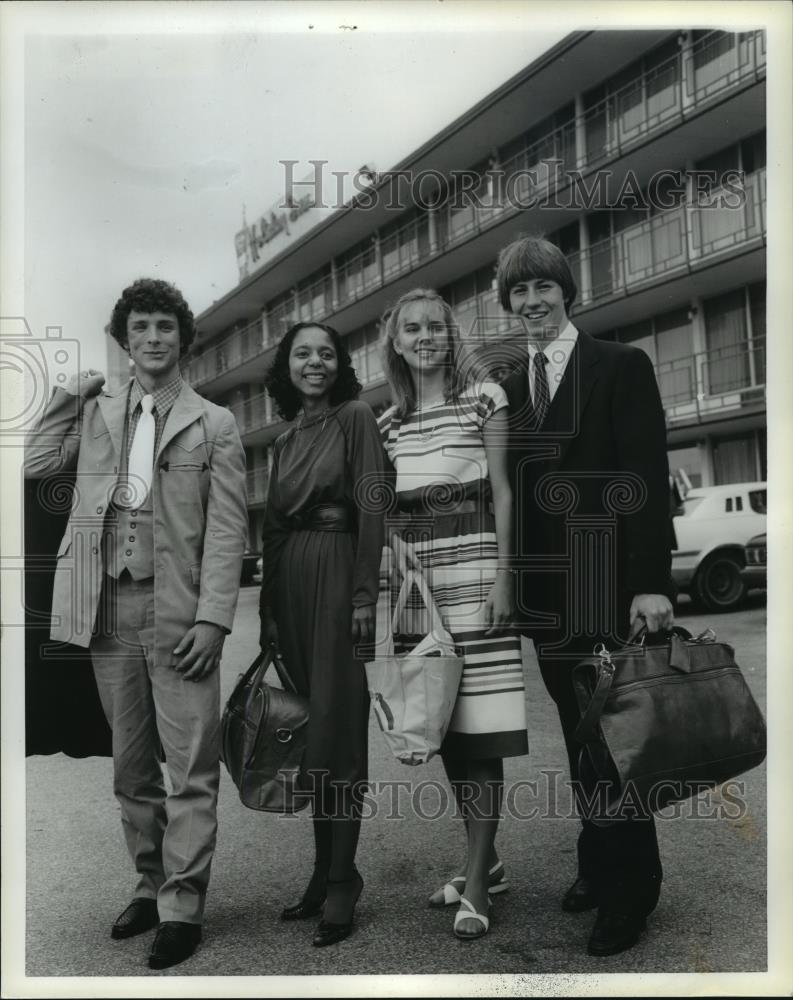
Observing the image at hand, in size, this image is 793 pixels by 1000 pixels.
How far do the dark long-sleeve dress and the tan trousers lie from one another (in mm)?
334

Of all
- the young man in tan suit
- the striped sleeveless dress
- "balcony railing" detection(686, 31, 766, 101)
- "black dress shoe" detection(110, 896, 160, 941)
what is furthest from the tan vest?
"balcony railing" detection(686, 31, 766, 101)

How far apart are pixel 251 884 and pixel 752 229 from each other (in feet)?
10.6

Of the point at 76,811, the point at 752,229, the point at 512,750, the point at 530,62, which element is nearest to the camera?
the point at 512,750

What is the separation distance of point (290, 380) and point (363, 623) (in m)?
0.94

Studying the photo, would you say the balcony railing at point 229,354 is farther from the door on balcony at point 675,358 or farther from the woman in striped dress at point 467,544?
the door on balcony at point 675,358

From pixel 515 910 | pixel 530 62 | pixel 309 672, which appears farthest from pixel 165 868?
pixel 530 62

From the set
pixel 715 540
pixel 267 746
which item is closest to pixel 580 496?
pixel 267 746

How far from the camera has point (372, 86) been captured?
332 centimetres

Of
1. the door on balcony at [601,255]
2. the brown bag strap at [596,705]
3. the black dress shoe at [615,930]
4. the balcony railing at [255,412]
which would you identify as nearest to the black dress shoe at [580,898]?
the black dress shoe at [615,930]

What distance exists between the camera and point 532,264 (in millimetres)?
3174

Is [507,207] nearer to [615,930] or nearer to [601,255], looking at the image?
[601,255]

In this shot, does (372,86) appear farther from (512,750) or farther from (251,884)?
(251,884)

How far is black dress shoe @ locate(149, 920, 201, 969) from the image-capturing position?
Result: 9.62 ft

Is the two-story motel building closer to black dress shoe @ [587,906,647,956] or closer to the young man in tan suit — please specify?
the young man in tan suit
